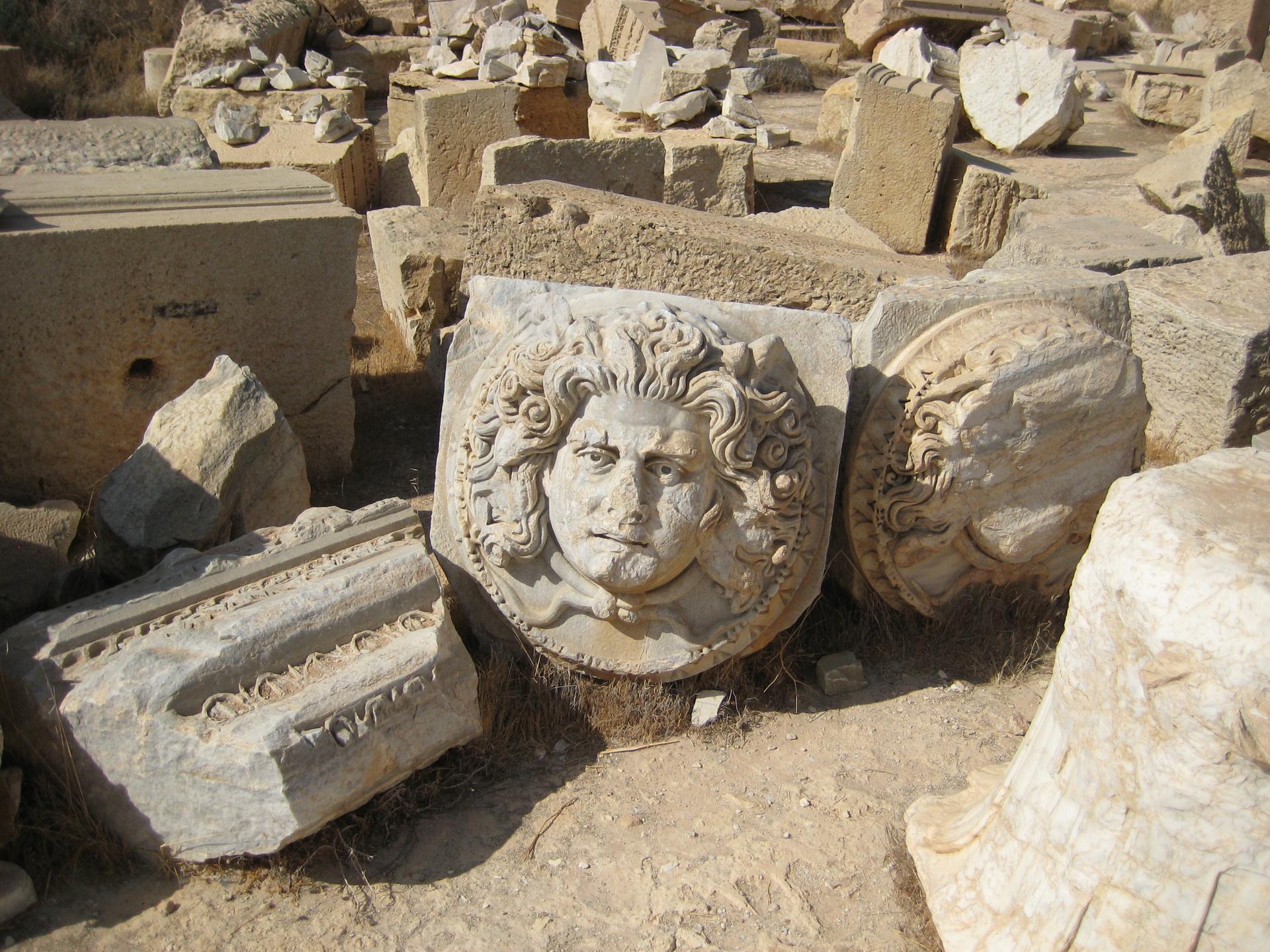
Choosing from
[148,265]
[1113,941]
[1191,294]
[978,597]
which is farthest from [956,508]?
[148,265]

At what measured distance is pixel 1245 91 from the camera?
9.01 meters

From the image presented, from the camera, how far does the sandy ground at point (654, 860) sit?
2365 millimetres

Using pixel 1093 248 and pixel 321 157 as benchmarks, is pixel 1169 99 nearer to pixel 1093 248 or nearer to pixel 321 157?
pixel 1093 248

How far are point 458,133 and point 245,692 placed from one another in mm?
4978

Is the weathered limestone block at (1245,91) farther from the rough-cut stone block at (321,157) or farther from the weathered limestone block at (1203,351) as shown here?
the rough-cut stone block at (321,157)

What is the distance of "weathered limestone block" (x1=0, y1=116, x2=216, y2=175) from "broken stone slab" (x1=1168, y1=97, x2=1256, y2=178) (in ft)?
24.2

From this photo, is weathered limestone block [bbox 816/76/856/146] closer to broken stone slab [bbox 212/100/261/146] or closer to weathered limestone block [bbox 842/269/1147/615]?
broken stone slab [bbox 212/100/261/146]

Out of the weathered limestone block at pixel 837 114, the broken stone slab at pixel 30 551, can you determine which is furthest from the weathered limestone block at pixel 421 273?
the weathered limestone block at pixel 837 114

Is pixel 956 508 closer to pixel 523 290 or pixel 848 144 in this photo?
pixel 523 290

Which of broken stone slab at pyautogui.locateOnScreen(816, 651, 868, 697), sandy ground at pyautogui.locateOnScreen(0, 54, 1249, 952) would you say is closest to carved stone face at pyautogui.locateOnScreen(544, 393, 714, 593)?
sandy ground at pyautogui.locateOnScreen(0, 54, 1249, 952)

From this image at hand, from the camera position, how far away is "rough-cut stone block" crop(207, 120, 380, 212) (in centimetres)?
698

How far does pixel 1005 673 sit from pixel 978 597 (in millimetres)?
248

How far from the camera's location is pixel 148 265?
3619 millimetres

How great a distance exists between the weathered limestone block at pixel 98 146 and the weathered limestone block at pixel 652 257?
4.69 feet
